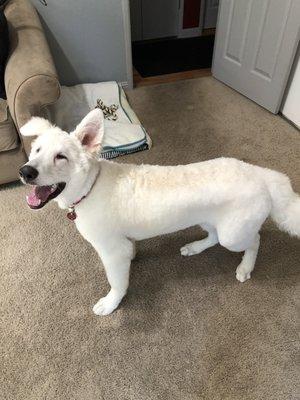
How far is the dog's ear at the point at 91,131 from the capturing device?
119cm

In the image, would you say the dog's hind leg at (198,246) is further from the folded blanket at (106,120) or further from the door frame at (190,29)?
the door frame at (190,29)

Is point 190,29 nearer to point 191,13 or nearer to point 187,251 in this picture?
point 191,13

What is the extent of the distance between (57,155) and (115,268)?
0.58 metres

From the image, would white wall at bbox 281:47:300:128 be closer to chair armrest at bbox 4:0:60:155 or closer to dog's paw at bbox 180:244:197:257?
dog's paw at bbox 180:244:197:257

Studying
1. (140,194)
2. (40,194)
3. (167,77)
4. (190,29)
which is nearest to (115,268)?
(140,194)

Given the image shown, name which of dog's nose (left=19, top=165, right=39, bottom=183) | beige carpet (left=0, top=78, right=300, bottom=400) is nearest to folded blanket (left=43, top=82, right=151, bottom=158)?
beige carpet (left=0, top=78, right=300, bottom=400)

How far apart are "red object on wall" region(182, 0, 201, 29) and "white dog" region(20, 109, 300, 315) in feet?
10.6

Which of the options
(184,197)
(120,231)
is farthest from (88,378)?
(184,197)

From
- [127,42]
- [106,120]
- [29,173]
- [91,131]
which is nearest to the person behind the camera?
[29,173]

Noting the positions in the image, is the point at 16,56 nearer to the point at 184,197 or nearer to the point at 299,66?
the point at 184,197

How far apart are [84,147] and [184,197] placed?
1.41ft

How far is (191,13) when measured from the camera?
3951mm

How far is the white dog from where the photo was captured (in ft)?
3.94

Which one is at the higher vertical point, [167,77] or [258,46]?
[258,46]
